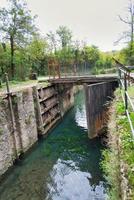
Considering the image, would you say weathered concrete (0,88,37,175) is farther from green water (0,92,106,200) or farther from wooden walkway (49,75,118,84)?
wooden walkway (49,75,118,84)

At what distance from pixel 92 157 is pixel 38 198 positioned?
390cm

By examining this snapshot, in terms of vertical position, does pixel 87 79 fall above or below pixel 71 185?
above

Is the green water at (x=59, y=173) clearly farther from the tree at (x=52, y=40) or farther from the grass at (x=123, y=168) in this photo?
the tree at (x=52, y=40)

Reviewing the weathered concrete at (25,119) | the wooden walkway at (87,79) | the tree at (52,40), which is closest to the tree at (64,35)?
the tree at (52,40)

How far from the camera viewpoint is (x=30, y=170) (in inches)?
400

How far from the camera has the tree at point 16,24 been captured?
74.7 feet

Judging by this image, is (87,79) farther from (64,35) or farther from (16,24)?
(64,35)

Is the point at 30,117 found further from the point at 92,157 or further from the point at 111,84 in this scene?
the point at 111,84

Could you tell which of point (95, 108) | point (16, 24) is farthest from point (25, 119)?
point (16, 24)

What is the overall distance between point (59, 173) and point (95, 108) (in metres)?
4.46

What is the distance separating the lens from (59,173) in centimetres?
997

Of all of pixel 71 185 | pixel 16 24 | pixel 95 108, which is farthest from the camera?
pixel 16 24

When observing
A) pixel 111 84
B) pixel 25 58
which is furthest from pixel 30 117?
pixel 25 58

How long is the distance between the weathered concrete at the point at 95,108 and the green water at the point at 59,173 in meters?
0.75
